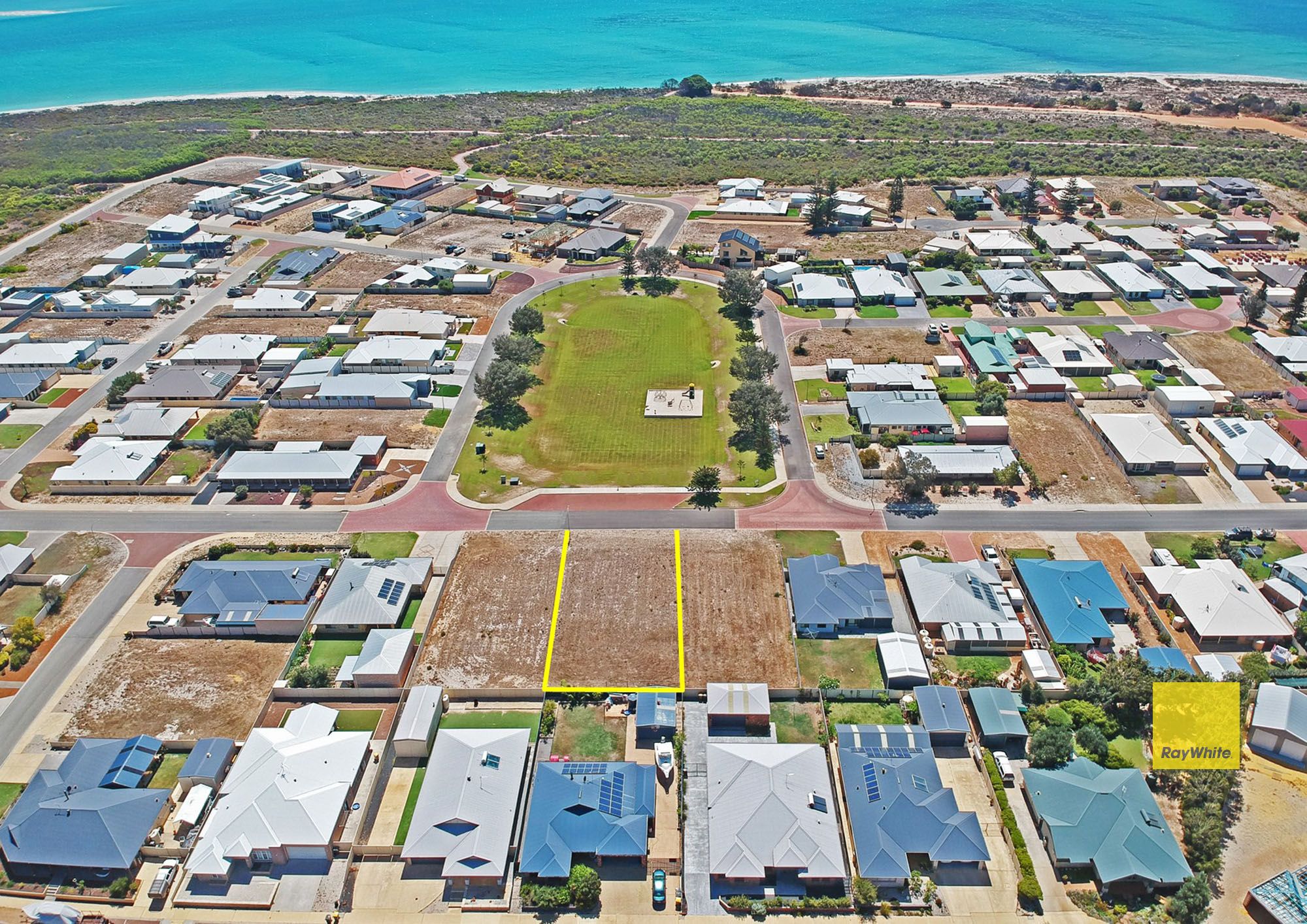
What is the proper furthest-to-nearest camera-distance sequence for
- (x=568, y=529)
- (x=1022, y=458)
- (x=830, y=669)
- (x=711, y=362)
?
(x=711, y=362)
(x=1022, y=458)
(x=568, y=529)
(x=830, y=669)

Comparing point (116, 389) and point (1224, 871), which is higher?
point (116, 389)

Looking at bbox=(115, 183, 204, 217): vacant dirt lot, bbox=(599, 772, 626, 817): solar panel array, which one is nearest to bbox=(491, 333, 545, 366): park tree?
bbox=(599, 772, 626, 817): solar panel array

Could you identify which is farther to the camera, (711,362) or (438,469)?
(711,362)

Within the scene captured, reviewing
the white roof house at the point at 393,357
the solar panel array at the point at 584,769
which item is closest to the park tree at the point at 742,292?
the white roof house at the point at 393,357

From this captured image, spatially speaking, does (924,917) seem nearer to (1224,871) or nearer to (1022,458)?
(1224,871)

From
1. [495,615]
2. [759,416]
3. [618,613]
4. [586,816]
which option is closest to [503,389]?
[759,416]

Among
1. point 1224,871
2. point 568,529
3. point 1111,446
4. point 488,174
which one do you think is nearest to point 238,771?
point 568,529

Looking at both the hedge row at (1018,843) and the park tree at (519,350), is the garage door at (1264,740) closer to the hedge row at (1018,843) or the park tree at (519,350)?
the hedge row at (1018,843)
